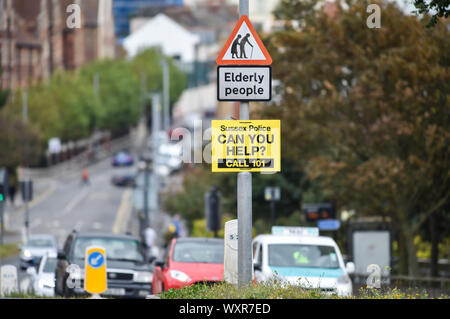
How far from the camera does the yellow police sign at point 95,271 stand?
15.3m

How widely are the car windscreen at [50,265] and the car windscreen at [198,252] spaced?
10.3 feet

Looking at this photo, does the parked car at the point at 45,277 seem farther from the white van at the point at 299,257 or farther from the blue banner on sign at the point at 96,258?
the white van at the point at 299,257

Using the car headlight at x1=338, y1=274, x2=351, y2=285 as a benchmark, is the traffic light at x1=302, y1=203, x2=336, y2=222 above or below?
above

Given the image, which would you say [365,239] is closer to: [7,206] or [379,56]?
[379,56]

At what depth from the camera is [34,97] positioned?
300 ft

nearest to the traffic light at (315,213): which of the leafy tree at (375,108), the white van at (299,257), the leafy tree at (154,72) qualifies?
the leafy tree at (375,108)

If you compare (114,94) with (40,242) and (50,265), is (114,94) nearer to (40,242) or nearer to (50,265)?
(40,242)

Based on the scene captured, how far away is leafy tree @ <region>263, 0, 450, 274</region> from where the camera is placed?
24625 millimetres

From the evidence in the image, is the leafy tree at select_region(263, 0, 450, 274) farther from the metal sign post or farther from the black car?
the metal sign post

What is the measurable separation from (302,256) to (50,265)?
18.7ft

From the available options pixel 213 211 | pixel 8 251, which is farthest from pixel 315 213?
pixel 8 251

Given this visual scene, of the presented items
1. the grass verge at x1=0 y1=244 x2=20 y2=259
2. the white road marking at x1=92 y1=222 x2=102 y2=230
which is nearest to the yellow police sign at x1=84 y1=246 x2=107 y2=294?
the grass verge at x1=0 y1=244 x2=20 y2=259

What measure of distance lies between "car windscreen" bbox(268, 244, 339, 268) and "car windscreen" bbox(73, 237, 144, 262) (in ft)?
9.48
